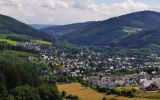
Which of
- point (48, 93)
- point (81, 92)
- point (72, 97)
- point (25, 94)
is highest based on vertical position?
point (25, 94)

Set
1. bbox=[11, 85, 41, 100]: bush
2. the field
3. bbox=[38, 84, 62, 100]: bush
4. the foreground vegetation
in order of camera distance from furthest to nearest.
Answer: the field < bbox=[38, 84, 62, 100]: bush < the foreground vegetation < bbox=[11, 85, 41, 100]: bush

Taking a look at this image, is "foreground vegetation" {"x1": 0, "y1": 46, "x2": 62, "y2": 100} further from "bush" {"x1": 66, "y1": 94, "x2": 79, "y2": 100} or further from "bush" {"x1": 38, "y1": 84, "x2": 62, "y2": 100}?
"bush" {"x1": 66, "y1": 94, "x2": 79, "y2": 100}

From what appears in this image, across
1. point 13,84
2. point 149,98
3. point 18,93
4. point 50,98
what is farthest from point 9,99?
point 149,98

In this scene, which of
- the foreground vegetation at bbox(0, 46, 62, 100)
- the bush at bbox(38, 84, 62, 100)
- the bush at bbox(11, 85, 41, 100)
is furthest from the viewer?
the bush at bbox(38, 84, 62, 100)

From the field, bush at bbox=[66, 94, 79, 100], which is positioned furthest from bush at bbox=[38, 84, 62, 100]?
the field

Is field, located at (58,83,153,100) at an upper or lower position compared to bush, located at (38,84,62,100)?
lower

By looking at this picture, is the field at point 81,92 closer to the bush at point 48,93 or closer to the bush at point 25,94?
the bush at point 48,93

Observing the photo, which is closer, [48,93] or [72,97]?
[48,93]

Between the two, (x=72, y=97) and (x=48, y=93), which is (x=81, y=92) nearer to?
(x=72, y=97)

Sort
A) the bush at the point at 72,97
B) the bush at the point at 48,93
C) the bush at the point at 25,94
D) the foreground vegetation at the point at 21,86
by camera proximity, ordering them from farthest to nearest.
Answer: the bush at the point at 72,97
the bush at the point at 48,93
the foreground vegetation at the point at 21,86
the bush at the point at 25,94

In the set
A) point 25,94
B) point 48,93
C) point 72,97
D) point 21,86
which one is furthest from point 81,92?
point 25,94

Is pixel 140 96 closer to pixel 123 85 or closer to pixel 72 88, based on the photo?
pixel 72 88

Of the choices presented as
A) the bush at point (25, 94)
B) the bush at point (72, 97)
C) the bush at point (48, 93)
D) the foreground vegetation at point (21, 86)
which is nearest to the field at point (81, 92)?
the bush at point (72, 97)
